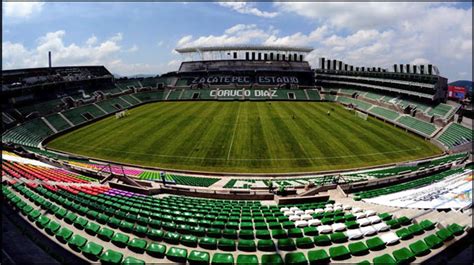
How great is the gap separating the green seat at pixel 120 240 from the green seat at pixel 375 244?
45.8ft

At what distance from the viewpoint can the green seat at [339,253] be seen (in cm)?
1505

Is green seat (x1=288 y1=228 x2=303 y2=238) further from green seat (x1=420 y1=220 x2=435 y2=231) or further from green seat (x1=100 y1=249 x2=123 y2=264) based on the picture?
green seat (x1=100 y1=249 x2=123 y2=264)

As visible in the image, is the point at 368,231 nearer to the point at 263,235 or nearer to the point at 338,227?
the point at 338,227

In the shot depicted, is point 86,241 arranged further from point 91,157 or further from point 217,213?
point 91,157

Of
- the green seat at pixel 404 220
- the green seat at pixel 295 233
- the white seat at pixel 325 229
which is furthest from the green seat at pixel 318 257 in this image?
the green seat at pixel 404 220

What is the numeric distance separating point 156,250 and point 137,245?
124 centimetres

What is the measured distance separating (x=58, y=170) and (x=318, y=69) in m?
106

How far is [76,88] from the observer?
8500 cm

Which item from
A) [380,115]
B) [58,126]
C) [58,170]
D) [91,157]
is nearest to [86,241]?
[58,170]

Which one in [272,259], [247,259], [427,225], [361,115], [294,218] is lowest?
[294,218]

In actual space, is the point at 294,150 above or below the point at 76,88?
below

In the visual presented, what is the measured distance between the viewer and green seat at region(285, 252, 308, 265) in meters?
14.4

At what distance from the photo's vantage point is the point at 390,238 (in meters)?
16.6

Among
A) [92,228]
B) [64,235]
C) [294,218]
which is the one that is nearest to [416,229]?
[294,218]
